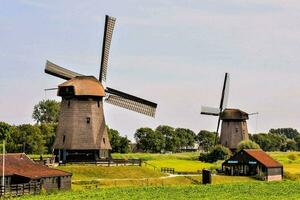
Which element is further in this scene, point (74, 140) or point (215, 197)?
point (74, 140)

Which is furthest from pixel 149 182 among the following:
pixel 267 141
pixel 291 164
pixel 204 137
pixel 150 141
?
pixel 204 137

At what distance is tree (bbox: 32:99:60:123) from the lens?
132 meters

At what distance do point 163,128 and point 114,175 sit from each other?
8879cm

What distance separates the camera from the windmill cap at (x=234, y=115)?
303 ft

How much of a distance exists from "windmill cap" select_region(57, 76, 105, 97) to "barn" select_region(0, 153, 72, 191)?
1149 cm

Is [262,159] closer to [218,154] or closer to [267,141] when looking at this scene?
[218,154]

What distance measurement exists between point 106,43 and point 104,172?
14.2 m

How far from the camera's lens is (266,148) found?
509 feet

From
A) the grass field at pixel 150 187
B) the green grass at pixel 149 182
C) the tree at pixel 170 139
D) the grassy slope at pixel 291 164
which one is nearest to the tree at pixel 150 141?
the tree at pixel 170 139

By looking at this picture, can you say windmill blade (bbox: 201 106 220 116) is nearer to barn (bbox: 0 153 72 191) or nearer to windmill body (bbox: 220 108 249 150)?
windmill body (bbox: 220 108 249 150)

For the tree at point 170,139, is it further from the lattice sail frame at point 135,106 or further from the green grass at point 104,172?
the green grass at point 104,172

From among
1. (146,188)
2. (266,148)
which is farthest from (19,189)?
(266,148)

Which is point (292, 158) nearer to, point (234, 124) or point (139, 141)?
point (234, 124)

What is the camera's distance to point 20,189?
1677 inches
